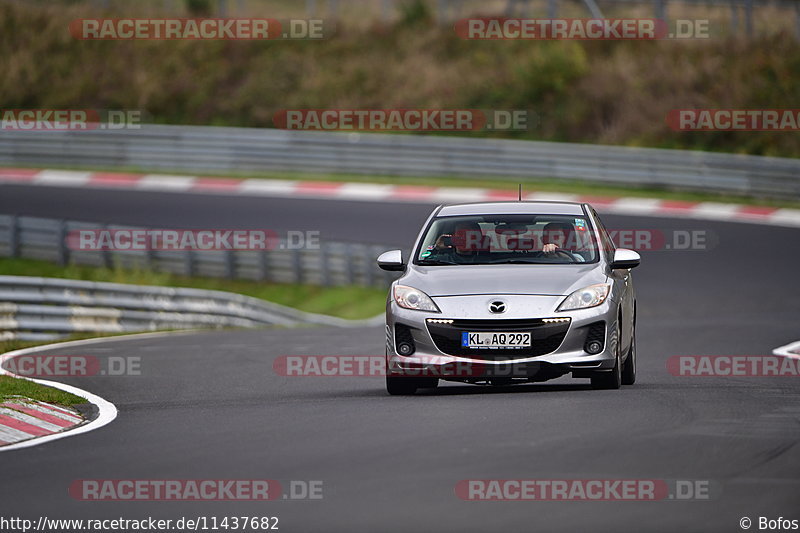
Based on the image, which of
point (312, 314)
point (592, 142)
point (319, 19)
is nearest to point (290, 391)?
point (312, 314)

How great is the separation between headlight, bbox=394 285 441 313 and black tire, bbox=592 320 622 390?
146 centimetres

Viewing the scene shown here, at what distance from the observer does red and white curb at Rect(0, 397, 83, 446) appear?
33.9 ft

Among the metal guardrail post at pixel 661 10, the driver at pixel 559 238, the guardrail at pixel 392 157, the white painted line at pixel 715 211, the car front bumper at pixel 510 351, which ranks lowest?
the car front bumper at pixel 510 351

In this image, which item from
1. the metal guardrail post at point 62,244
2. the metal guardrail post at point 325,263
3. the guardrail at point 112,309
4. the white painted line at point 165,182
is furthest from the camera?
the white painted line at point 165,182

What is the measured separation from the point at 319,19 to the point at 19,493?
44127mm

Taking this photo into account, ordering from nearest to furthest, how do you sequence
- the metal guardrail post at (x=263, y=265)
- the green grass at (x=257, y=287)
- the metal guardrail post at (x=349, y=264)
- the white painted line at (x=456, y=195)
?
the green grass at (x=257, y=287) → the metal guardrail post at (x=349, y=264) → the metal guardrail post at (x=263, y=265) → the white painted line at (x=456, y=195)

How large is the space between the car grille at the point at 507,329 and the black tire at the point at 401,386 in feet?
2.25

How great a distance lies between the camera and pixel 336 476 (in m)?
8.27

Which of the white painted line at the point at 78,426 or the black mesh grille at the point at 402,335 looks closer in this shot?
the white painted line at the point at 78,426

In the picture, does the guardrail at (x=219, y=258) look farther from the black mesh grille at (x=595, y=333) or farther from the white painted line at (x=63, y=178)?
the black mesh grille at (x=595, y=333)

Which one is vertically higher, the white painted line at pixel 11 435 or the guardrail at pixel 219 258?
the guardrail at pixel 219 258

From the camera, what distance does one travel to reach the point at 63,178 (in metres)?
39.4

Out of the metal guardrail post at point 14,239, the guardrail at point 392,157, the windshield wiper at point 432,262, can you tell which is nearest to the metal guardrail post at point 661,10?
the guardrail at point 392,157

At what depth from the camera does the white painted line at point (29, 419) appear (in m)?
10.7
